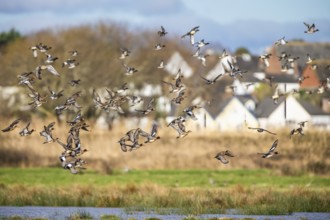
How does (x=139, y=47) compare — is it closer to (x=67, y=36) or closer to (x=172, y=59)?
(x=172, y=59)

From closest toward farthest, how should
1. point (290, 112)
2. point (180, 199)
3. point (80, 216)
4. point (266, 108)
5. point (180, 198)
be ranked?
1. point (80, 216)
2. point (180, 199)
3. point (180, 198)
4. point (266, 108)
5. point (290, 112)

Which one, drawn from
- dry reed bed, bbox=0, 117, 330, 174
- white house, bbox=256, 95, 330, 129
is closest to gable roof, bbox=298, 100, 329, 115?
white house, bbox=256, 95, 330, 129

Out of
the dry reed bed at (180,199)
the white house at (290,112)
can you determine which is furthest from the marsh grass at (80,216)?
the white house at (290,112)

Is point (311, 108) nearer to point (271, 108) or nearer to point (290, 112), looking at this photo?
point (290, 112)

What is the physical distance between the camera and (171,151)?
59.1 meters

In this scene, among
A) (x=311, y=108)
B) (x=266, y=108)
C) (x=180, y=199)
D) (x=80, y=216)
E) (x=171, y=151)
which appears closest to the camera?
(x=80, y=216)

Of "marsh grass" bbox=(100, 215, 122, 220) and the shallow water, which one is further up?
"marsh grass" bbox=(100, 215, 122, 220)

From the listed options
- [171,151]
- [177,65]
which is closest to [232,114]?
[177,65]

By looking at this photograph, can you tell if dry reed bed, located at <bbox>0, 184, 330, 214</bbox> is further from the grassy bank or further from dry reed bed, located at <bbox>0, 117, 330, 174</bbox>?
dry reed bed, located at <bbox>0, 117, 330, 174</bbox>

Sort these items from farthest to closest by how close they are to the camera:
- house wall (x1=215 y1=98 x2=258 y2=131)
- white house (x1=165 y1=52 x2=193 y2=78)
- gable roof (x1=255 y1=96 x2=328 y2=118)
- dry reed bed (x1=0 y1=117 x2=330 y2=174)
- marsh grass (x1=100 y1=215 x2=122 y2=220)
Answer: white house (x1=165 y1=52 x2=193 y2=78) → house wall (x1=215 y1=98 x2=258 y2=131) → gable roof (x1=255 y1=96 x2=328 y2=118) → dry reed bed (x1=0 y1=117 x2=330 y2=174) → marsh grass (x1=100 y1=215 x2=122 y2=220)

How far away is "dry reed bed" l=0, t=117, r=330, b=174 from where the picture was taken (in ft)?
187

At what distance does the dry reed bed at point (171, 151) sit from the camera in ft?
187

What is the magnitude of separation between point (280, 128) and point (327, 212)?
29143 millimetres

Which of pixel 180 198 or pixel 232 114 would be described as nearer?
pixel 180 198
